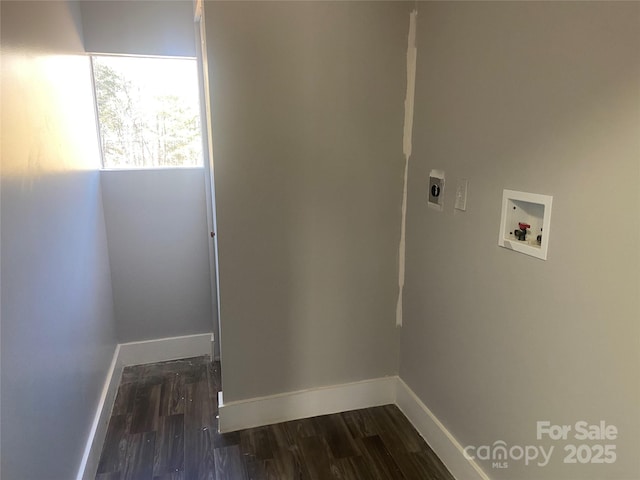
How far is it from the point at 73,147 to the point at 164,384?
4.98 ft

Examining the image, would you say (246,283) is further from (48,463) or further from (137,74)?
(137,74)

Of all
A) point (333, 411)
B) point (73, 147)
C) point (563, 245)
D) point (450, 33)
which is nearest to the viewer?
point (563, 245)

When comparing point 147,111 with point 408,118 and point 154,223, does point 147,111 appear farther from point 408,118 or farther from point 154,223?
point 408,118

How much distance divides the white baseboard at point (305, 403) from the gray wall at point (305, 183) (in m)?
0.06

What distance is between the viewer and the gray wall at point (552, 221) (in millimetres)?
1102

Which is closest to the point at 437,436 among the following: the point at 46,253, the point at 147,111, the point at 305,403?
the point at 305,403

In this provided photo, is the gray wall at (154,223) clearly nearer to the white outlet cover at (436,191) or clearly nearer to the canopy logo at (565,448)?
the white outlet cover at (436,191)

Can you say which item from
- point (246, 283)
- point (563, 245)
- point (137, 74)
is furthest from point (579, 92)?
point (137, 74)

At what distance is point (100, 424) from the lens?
2.08m

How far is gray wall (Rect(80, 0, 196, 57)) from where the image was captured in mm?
2406

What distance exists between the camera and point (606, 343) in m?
1.16

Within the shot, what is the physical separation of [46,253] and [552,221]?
1.69m

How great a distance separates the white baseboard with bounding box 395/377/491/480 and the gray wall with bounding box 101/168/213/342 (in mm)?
1447

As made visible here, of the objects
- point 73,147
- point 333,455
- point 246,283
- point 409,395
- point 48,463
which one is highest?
point 73,147
